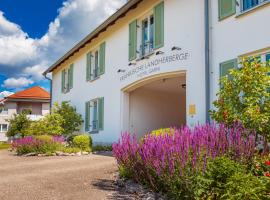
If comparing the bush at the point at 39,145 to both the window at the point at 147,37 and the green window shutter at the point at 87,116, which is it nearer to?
the green window shutter at the point at 87,116

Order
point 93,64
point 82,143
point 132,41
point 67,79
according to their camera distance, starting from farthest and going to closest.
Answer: point 67,79 < point 93,64 < point 82,143 < point 132,41

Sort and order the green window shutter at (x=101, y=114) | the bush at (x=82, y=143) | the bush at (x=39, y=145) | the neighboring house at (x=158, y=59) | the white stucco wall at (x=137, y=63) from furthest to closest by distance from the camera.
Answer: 1. the green window shutter at (x=101, y=114)
2. the bush at (x=82, y=143)
3. the bush at (x=39, y=145)
4. the white stucco wall at (x=137, y=63)
5. the neighboring house at (x=158, y=59)

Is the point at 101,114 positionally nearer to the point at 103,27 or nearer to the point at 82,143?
the point at 82,143

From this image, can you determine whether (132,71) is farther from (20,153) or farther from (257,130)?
(257,130)

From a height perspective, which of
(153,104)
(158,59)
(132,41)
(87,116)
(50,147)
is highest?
(132,41)

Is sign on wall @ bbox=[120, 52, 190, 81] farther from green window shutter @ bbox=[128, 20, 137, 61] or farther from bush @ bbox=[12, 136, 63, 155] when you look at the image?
bush @ bbox=[12, 136, 63, 155]

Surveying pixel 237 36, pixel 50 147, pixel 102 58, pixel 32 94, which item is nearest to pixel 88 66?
pixel 102 58

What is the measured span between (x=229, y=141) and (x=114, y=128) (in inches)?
400

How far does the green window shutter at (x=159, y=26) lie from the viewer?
12124mm

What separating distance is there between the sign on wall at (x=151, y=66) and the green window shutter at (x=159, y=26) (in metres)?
0.55

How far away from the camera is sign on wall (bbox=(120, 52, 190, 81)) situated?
36.9 feet

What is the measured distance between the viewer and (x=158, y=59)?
1215 cm

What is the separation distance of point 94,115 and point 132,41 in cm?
536

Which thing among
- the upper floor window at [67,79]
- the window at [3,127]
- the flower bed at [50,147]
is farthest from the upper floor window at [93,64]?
the window at [3,127]
